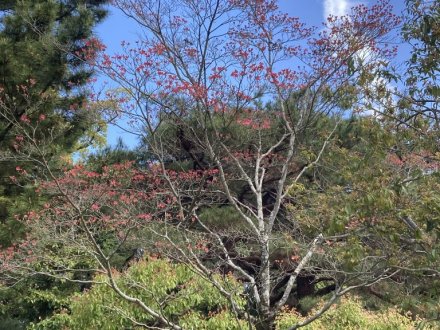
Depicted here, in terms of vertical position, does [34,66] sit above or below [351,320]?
above

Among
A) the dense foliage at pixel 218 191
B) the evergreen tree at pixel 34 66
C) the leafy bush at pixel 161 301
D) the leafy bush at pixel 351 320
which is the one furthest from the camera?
the evergreen tree at pixel 34 66

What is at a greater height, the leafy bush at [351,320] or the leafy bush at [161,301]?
the leafy bush at [161,301]

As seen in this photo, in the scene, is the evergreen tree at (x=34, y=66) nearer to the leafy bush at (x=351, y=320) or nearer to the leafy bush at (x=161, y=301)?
the leafy bush at (x=161, y=301)

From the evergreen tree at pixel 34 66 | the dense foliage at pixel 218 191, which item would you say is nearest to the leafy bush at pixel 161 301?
the dense foliage at pixel 218 191

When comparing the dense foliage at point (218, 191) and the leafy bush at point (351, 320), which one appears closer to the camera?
the dense foliage at point (218, 191)

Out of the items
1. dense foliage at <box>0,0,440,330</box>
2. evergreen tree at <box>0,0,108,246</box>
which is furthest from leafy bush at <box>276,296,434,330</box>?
evergreen tree at <box>0,0,108,246</box>

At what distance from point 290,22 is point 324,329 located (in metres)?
3.69

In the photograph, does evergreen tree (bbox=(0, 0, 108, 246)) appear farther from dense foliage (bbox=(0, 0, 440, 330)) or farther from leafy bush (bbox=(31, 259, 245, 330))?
leafy bush (bbox=(31, 259, 245, 330))

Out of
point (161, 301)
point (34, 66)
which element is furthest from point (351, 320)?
point (34, 66)

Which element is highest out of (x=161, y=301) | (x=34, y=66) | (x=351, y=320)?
(x=34, y=66)

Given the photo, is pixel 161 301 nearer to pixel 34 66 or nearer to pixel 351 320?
pixel 351 320

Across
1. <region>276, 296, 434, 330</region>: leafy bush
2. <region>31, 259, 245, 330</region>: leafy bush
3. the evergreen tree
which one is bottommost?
<region>276, 296, 434, 330</region>: leafy bush

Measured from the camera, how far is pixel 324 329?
5.86 m

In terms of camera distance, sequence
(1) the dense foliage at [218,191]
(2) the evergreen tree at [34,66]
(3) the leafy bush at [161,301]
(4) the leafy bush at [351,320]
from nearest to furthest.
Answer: (1) the dense foliage at [218,191] → (3) the leafy bush at [161,301] → (4) the leafy bush at [351,320] → (2) the evergreen tree at [34,66]
